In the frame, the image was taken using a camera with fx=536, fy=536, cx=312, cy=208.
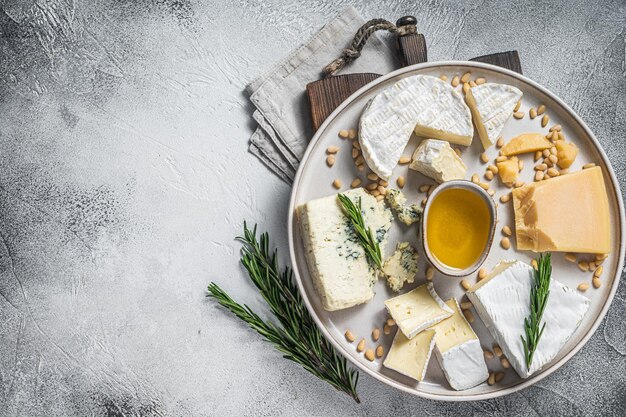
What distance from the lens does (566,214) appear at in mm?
Result: 1484

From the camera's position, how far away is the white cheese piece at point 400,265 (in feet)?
4.96

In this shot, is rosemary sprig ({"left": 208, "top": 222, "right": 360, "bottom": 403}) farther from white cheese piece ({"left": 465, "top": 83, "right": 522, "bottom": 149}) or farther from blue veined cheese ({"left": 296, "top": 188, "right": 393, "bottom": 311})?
white cheese piece ({"left": 465, "top": 83, "right": 522, "bottom": 149})

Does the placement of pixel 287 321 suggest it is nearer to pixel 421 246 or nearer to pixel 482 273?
pixel 421 246

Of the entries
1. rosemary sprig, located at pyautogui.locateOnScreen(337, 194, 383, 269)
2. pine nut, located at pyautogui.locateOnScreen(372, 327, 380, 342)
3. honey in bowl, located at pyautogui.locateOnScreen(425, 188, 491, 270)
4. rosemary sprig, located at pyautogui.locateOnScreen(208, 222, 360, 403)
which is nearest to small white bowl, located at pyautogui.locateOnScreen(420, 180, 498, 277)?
honey in bowl, located at pyautogui.locateOnScreen(425, 188, 491, 270)

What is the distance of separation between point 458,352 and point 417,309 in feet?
0.55

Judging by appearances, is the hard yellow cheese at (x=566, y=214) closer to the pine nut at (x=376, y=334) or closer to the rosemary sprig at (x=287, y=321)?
the pine nut at (x=376, y=334)

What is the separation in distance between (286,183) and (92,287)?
2.24ft

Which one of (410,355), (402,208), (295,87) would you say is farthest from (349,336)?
(295,87)

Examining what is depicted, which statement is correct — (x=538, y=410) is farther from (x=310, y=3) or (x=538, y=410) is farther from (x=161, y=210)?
(x=310, y=3)

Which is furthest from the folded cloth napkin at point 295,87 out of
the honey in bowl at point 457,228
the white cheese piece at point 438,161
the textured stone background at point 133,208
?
the honey in bowl at point 457,228

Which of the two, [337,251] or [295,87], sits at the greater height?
[295,87]

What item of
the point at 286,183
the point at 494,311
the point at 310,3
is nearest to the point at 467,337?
the point at 494,311

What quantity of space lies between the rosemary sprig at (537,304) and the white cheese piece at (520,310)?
2cm

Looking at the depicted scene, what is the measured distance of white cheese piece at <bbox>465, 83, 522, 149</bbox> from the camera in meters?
1.50
